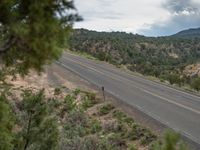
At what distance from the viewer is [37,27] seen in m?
5.51

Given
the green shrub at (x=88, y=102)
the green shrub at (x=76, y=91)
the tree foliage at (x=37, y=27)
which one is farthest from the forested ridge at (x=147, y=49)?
the tree foliage at (x=37, y=27)

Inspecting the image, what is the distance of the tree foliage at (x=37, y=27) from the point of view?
5613 mm

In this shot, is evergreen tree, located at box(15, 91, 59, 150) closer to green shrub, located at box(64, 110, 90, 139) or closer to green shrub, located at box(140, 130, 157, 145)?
green shrub, located at box(140, 130, 157, 145)

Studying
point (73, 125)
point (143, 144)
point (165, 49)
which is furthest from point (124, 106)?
point (165, 49)

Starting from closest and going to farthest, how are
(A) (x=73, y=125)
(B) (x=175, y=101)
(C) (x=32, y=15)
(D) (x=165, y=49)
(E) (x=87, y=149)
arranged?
(C) (x=32, y=15) → (E) (x=87, y=149) → (A) (x=73, y=125) → (B) (x=175, y=101) → (D) (x=165, y=49)

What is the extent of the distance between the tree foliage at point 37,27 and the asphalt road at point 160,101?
12.0m

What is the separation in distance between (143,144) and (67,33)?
11.6 meters

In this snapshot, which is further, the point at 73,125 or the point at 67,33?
the point at 73,125

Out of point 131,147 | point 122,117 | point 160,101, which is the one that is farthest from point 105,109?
point 131,147

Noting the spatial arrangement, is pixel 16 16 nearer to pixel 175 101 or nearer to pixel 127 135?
pixel 127 135

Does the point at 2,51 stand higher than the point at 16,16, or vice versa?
the point at 16,16

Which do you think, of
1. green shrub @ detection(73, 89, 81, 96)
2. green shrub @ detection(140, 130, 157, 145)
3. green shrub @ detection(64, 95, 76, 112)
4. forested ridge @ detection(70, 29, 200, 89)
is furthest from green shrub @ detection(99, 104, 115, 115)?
forested ridge @ detection(70, 29, 200, 89)

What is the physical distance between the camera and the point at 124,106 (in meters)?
23.7

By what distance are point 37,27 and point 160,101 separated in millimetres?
22682
